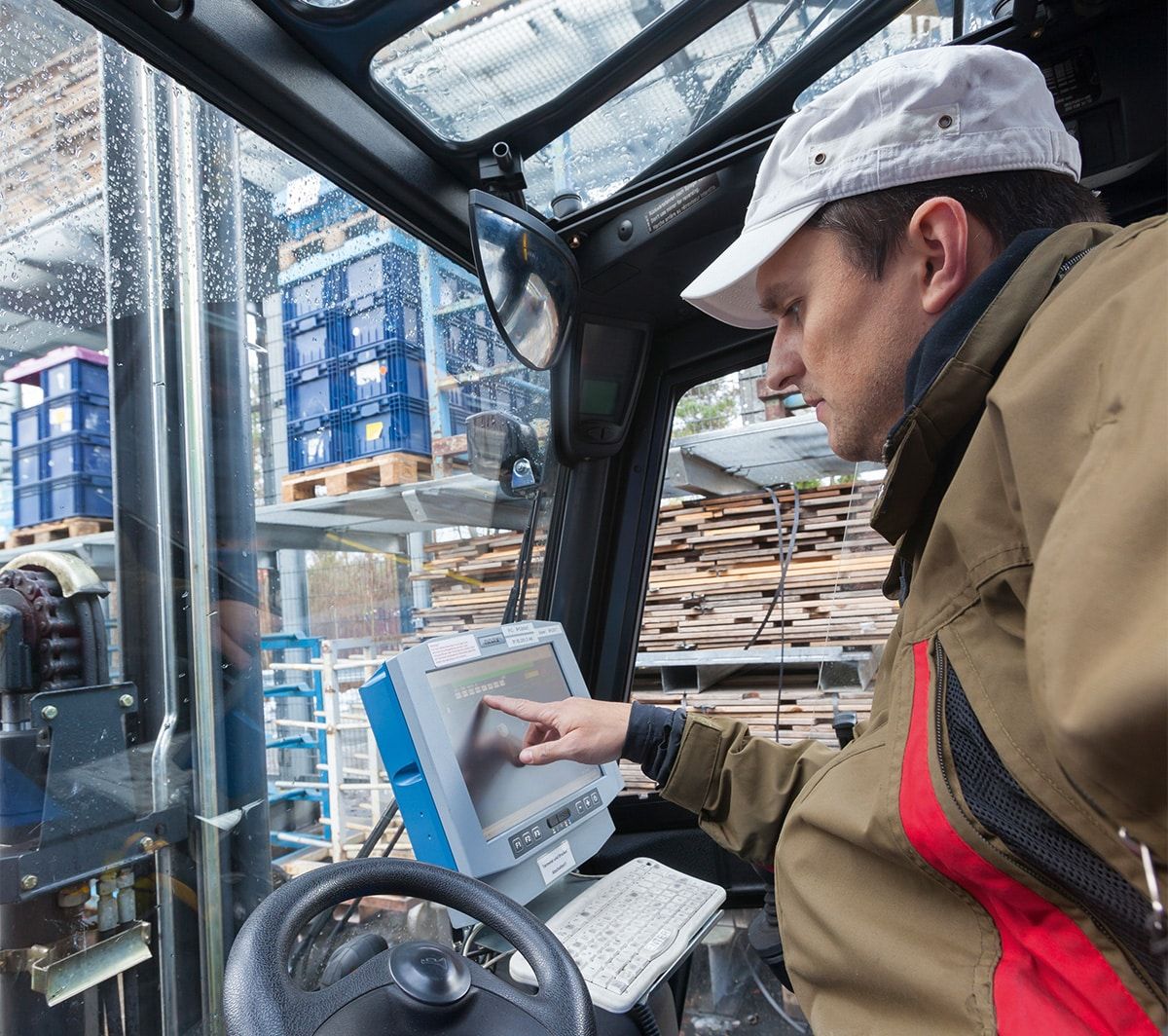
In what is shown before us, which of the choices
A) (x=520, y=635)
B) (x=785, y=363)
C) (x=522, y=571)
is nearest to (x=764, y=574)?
(x=522, y=571)

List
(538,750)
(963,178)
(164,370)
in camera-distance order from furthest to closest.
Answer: (538,750) → (164,370) → (963,178)

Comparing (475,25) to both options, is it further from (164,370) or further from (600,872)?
(600,872)

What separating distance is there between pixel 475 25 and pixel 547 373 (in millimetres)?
1013

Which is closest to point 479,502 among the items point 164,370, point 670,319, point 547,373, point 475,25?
point 547,373

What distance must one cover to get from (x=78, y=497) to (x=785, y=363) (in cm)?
119

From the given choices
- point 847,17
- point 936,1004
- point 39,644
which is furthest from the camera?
point 847,17

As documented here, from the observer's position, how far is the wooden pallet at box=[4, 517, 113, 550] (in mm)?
1258

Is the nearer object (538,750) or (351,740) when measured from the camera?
(538,750)

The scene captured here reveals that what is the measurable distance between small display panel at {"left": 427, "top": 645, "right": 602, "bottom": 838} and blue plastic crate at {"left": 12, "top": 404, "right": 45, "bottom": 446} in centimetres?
76

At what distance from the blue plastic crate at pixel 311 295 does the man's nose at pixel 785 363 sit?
104 centimetres

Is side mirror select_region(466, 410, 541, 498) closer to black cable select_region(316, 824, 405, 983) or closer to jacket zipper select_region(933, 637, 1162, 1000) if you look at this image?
black cable select_region(316, 824, 405, 983)

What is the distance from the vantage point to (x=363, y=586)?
199cm

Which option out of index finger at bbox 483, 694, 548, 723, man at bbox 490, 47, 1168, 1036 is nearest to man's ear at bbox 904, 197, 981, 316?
man at bbox 490, 47, 1168, 1036

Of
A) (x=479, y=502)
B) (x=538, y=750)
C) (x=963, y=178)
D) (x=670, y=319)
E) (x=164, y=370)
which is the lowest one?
(x=538, y=750)
